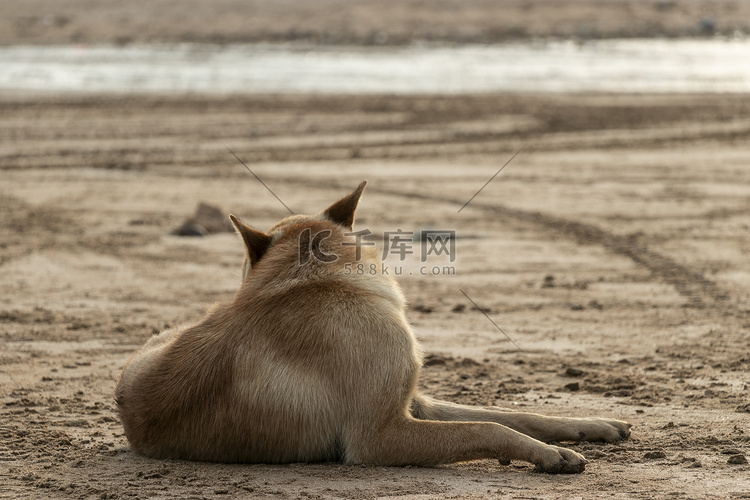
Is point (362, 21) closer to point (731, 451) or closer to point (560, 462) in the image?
point (731, 451)

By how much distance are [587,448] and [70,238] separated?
7459 mm

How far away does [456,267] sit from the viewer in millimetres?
9680

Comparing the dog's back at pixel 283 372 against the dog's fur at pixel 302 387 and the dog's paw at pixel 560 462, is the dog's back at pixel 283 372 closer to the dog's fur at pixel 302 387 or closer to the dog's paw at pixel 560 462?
the dog's fur at pixel 302 387

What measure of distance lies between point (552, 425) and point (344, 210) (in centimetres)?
164

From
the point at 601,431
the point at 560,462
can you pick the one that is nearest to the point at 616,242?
the point at 601,431

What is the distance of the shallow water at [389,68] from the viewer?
26.4 metres

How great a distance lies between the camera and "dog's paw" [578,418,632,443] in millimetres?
5242

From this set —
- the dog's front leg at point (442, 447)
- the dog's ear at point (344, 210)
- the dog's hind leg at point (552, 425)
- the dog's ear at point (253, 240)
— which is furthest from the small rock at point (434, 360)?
the dog's ear at point (253, 240)

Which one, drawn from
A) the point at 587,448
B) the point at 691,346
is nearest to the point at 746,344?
the point at 691,346

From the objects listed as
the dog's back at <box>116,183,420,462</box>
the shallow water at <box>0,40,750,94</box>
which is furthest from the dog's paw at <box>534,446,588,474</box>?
the shallow water at <box>0,40,750,94</box>

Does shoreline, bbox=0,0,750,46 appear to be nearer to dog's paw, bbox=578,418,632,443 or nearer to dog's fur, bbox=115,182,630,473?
dog's paw, bbox=578,418,632,443

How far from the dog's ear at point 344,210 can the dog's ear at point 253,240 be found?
43 cm

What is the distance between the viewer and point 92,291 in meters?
8.87

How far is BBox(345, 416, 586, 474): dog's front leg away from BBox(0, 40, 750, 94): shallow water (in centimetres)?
2095
